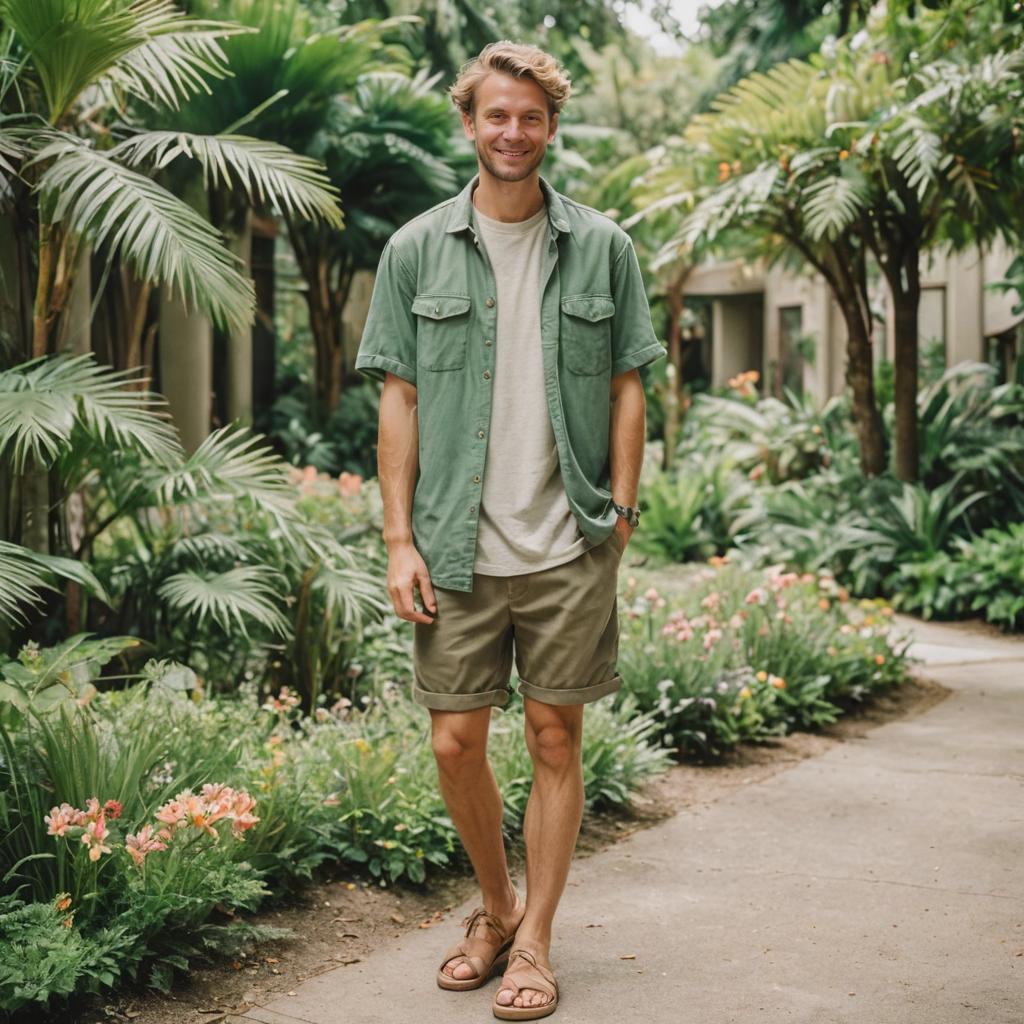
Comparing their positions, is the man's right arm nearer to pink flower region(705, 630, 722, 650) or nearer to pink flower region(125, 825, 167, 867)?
→ pink flower region(125, 825, 167, 867)

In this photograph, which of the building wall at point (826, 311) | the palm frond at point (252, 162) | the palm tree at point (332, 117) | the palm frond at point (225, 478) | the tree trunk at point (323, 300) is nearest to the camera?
the palm frond at point (252, 162)

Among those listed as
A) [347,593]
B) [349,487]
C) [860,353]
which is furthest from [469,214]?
[860,353]

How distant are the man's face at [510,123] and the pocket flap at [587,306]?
11.9 inches

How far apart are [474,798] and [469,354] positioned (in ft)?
3.51

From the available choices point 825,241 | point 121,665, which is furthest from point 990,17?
point 121,665

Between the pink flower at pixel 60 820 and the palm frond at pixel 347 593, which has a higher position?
the palm frond at pixel 347 593

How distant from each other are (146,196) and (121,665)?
73.1 inches

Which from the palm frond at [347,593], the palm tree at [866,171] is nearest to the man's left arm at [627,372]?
the palm frond at [347,593]

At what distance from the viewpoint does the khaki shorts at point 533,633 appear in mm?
3166

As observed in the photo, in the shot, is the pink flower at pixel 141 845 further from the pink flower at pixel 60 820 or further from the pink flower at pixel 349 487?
the pink flower at pixel 349 487

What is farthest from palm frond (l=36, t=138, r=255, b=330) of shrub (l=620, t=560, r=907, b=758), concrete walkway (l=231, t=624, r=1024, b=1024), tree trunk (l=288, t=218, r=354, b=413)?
tree trunk (l=288, t=218, r=354, b=413)

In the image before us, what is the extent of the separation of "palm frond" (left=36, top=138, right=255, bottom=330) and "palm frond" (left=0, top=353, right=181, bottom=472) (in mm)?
394

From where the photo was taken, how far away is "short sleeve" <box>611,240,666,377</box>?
3.25 metres

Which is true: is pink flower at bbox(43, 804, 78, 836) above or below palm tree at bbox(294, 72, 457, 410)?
below
